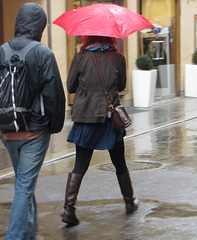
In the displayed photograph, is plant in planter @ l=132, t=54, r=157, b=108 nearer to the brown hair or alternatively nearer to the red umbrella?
the red umbrella

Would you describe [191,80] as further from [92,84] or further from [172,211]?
[92,84]

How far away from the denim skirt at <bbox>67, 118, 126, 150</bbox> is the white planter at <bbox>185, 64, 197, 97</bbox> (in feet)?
38.9

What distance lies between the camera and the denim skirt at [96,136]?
480 centimetres

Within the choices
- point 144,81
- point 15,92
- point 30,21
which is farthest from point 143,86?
point 15,92

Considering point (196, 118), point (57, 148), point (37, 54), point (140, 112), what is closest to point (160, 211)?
point (37, 54)

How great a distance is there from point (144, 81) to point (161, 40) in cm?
262

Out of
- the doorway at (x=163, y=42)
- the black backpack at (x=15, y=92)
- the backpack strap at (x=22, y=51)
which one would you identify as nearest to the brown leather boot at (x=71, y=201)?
the black backpack at (x=15, y=92)

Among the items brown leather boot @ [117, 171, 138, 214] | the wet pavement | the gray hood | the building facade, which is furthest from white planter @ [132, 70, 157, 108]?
the gray hood

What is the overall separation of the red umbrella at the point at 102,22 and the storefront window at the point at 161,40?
10.3 metres

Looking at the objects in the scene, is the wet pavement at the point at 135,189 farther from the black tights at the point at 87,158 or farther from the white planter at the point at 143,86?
the white planter at the point at 143,86

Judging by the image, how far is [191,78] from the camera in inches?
647

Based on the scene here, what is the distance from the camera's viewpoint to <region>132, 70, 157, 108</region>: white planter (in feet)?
45.5

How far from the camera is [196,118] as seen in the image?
39.8ft

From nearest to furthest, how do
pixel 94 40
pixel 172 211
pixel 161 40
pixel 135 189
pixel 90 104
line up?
pixel 90 104, pixel 94 40, pixel 172 211, pixel 135 189, pixel 161 40
